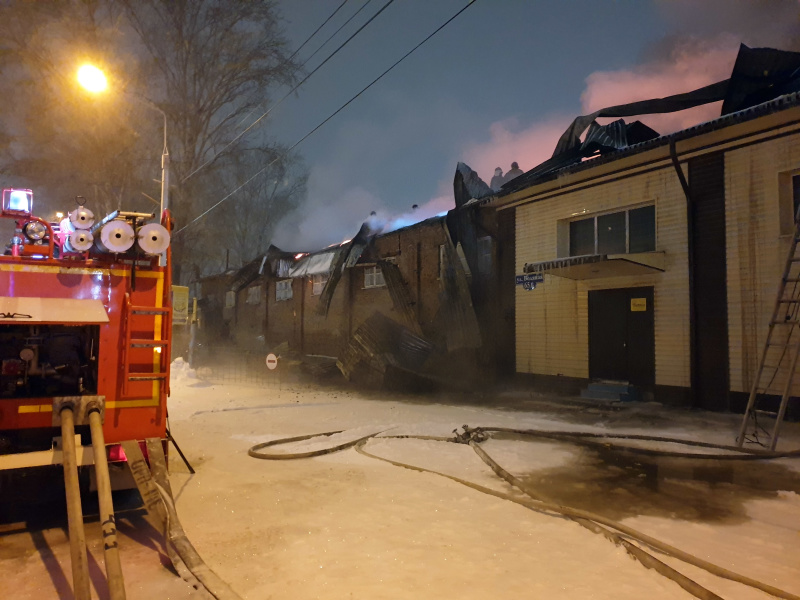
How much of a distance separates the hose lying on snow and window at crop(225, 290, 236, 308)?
81.2 ft

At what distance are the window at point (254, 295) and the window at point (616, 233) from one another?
1938 cm

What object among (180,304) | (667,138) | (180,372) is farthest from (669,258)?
(180,304)

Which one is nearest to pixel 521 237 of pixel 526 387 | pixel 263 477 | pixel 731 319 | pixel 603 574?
pixel 526 387

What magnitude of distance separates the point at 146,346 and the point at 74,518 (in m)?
1.77

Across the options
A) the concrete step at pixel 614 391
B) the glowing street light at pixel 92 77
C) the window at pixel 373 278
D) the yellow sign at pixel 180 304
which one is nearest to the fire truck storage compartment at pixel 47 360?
the glowing street light at pixel 92 77

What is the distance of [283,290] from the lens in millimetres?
25547

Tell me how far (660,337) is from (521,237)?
4496 mm

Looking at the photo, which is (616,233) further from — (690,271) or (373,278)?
(373,278)

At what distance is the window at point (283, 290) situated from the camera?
983 inches

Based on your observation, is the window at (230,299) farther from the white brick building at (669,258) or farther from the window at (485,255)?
the white brick building at (669,258)

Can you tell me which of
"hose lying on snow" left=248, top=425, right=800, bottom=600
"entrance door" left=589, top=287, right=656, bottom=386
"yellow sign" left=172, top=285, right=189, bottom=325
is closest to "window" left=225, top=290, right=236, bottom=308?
"yellow sign" left=172, top=285, right=189, bottom=325

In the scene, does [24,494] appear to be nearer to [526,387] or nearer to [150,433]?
[150,433]

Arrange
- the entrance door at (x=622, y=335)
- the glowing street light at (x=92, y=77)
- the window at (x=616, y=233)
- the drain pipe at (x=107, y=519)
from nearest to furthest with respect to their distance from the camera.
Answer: the drain pipe at (x=107, y=519), the entrance door at (x=622, y=335), the window at (x=616, y=233), the glowing street light at (x=92, y=77)

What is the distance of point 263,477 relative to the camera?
5.74 metres
